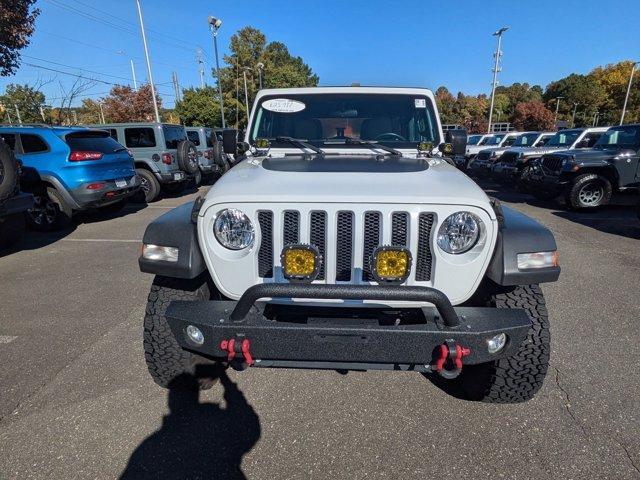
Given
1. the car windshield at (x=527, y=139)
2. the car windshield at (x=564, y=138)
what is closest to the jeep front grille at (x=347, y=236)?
the car windshield at (x=564, y=138)

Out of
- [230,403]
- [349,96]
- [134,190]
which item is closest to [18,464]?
[230,403]

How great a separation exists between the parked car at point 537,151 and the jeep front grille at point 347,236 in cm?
983

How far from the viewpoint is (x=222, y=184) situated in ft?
7.36

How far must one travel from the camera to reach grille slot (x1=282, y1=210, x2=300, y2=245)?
1.97 meters

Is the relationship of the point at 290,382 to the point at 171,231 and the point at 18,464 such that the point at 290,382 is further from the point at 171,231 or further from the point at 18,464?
the point at 18,464

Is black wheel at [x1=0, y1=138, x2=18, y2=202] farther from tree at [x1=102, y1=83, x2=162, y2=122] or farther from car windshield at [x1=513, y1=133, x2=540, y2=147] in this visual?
tree at [x1=102, y1=83, x2=162, y2=122]

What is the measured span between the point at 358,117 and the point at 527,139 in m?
13.2

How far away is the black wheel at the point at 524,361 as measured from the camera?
2092 mm

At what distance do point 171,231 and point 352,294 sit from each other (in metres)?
1.12

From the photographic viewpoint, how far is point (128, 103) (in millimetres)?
38062

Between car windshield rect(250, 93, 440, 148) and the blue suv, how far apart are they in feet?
15.7

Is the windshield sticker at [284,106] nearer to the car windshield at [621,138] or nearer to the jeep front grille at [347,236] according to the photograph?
the jeep front grille at [347,236]

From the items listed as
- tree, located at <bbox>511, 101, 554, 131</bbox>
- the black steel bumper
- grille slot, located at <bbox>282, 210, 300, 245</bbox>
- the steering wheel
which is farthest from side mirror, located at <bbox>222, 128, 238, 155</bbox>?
tree, located at <bbox>511, 101, 554, 131</bbox>

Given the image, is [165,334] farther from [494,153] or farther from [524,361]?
[494,153]
